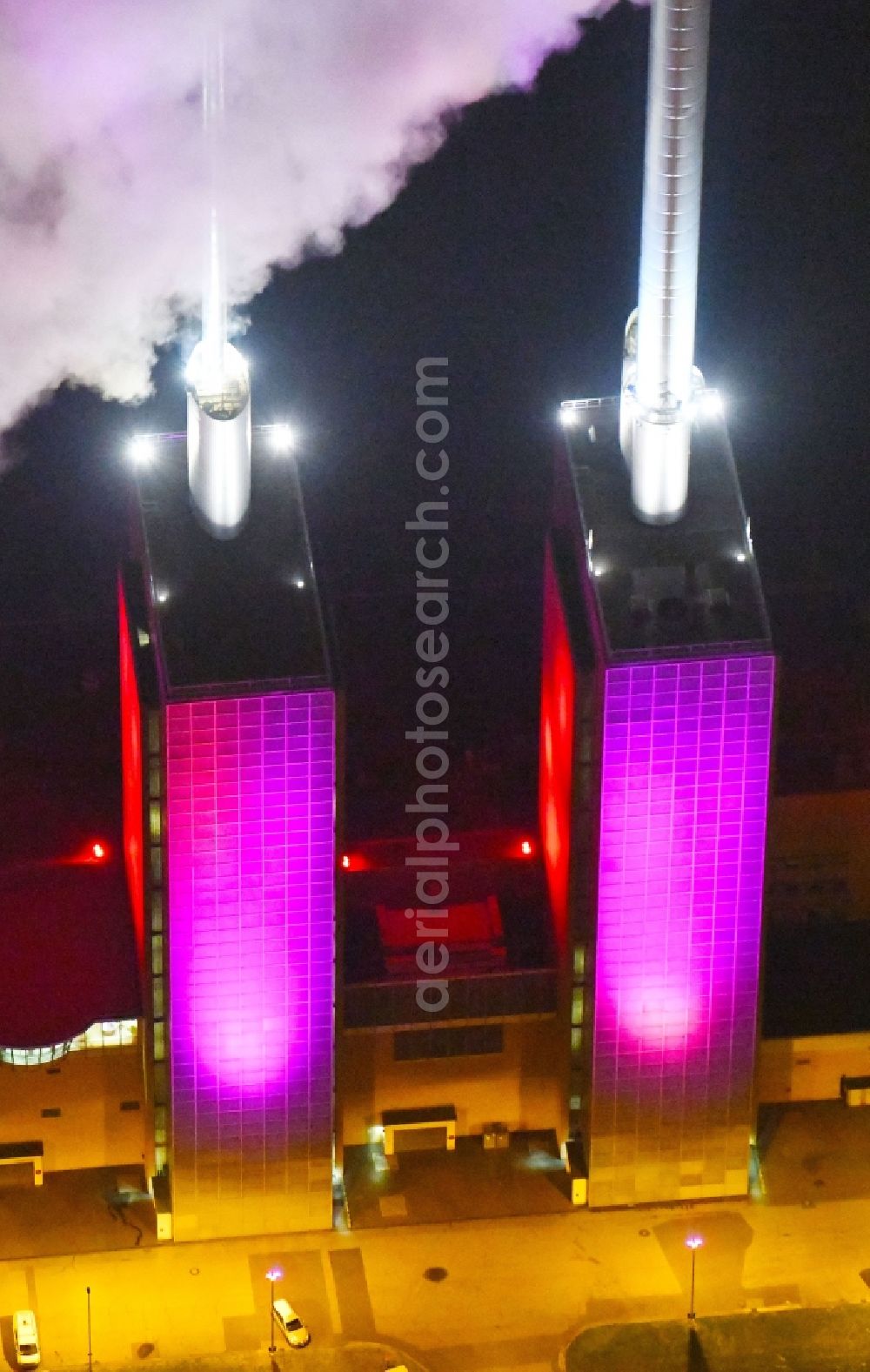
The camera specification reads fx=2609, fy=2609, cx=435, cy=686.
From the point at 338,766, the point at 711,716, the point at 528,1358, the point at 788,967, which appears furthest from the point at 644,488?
the point at 528,1358

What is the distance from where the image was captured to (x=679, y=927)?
69938 mm

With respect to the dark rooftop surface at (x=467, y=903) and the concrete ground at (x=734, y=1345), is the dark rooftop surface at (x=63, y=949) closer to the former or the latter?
the dark rooftop surface at (x=467, y=903)

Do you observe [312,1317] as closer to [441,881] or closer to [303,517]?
[441,881]

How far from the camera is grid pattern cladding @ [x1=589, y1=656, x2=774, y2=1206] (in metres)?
67.8

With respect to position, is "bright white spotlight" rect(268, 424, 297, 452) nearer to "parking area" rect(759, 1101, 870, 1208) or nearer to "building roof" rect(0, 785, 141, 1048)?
"building roof" rect(0, 785, 141, 1048)

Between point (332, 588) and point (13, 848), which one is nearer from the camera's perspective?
point (13, 848)

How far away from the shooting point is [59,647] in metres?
85.9

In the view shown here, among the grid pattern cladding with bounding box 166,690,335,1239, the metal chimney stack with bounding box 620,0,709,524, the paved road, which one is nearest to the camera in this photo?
the metal chimney stack with bounding box 620,0,709,524

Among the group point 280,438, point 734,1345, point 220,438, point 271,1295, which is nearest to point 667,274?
point 280,438

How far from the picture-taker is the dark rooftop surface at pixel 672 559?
221ft

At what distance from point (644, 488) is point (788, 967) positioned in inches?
684

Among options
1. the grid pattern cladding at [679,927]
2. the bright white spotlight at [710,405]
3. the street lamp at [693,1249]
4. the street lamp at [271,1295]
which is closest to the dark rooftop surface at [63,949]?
the street lamp at [271,1295]

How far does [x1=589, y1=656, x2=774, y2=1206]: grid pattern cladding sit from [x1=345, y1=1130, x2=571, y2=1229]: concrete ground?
1.89 m

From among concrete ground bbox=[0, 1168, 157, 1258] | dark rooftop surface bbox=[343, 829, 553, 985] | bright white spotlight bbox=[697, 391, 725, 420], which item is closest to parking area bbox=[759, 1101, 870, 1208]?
dark rooftop surface bbox=[343, 829, 553, 985]
